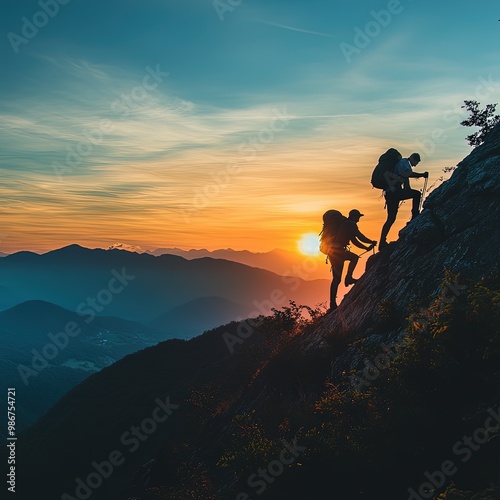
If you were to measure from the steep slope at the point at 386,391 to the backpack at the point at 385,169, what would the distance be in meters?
1.81

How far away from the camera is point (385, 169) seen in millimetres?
16000

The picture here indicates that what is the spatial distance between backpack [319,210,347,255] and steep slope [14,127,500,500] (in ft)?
6.51

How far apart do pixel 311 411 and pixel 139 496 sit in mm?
7946

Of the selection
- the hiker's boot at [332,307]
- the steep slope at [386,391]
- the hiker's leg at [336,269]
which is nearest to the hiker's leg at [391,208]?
the steep slope at [386,391]

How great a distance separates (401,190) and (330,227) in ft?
9.82

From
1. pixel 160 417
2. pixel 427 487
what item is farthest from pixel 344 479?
pixel 160 417

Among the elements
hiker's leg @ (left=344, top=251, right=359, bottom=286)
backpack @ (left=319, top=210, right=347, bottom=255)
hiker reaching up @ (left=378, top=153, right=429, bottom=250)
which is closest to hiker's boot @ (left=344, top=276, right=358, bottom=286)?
hiker's leg @ (left=344, top=251, right=359, bottom=286)

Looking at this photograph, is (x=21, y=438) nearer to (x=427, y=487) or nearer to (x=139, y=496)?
(x=139, y=496)

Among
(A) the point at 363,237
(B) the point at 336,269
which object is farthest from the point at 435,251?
(B) the point at 336,269

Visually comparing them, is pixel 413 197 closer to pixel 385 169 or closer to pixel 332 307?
pixel 385 169

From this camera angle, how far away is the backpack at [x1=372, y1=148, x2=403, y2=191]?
15.9 m

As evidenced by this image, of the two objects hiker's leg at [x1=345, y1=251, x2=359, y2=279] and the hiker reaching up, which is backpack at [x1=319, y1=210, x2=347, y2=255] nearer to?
hiker's leg at [x1=345, y1=251, x2=359, y2=279]

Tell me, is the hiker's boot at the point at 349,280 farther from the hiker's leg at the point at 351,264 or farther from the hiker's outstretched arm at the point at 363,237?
the hiker's outstretched arm at the point at 363,237

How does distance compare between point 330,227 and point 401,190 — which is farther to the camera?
point 330,227
